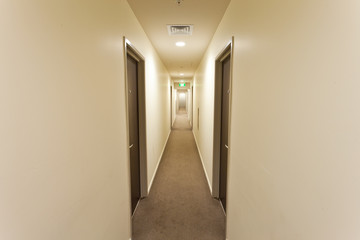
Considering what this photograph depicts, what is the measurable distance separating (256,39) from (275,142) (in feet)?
2.30

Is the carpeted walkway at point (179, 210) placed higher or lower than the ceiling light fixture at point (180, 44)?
lower

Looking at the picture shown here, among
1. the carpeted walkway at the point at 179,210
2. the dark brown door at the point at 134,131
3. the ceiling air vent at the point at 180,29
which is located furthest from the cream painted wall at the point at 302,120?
the dark brown door at the point at 134,131

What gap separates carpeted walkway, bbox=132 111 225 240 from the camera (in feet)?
6.93

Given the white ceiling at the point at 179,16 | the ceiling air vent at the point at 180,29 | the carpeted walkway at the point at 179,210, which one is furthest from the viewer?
the ceiling air vent at the point at 180,29

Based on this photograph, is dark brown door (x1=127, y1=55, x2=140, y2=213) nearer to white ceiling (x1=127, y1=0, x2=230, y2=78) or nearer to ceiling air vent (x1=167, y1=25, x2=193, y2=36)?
white ceiling (x1=127, y1=0, x2=230, y2=78)

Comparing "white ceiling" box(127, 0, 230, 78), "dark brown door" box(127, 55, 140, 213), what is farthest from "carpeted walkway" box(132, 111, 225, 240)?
"white ceiling" box(127, 0, 230, 78)

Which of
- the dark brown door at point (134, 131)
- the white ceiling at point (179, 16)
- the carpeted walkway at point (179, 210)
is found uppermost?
the white ceiling at point (179, 16)

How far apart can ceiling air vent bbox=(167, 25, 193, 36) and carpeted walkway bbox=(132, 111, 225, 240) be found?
2593mm

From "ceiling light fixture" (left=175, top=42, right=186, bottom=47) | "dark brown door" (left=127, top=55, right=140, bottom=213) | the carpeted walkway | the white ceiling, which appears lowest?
the carpeted walkway

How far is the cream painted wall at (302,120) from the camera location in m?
0.53

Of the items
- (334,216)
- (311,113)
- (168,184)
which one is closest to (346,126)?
(311,113)

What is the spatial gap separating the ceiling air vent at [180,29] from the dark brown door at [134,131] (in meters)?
0.70

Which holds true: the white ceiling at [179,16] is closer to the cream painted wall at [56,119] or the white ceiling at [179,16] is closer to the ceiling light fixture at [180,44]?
the ceiling light fixture at [180,44]

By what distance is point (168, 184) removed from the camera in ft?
10.8
